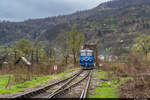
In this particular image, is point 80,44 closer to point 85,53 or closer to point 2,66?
point 85,53

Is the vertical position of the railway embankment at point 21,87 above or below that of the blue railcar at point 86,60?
below

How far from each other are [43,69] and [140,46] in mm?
52248

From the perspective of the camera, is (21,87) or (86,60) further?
(86,60)

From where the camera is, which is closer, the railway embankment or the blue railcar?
the railway embankment

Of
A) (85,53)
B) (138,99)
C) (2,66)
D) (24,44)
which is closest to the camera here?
(138,99)

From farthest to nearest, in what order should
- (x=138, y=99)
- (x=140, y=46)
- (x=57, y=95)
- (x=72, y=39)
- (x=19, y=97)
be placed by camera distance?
(x=140, y=46) < (x=72, y=39) < (x=57, y=95) < (x=19, y=97) < (x=138, y=99)

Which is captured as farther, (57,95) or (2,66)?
(2,66)

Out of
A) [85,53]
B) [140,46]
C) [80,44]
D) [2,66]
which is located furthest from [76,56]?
[140,46]

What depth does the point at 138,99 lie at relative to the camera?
8.73 m

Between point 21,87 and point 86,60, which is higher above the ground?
point 86,60

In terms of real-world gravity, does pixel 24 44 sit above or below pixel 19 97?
above

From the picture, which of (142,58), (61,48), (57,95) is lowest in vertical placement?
(57,95)

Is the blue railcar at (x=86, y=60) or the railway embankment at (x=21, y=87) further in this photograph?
the blue railcar at (x=86, y=60)

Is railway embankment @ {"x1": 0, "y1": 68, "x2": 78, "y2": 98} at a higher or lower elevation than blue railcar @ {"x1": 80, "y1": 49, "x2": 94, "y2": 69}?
lower
